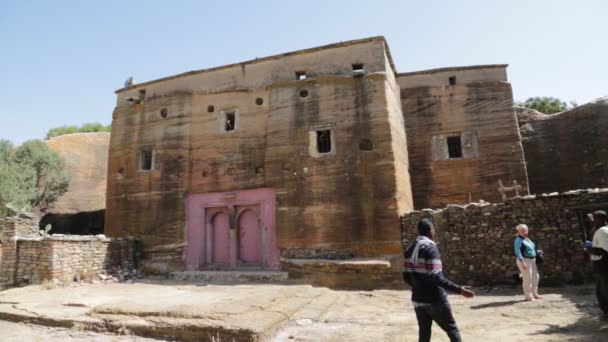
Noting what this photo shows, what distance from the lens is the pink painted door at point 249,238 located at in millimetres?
13945

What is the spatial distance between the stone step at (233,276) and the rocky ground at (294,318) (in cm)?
351

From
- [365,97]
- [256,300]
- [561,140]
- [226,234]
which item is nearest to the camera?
[256,300]

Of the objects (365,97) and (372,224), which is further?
(365,97)

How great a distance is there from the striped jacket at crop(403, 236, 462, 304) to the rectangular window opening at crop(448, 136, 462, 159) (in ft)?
38.7

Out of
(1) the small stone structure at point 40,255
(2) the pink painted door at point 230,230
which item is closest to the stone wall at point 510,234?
(2) the pink painted door at point 230,230

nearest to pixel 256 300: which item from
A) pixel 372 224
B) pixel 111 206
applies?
pixel 372 224

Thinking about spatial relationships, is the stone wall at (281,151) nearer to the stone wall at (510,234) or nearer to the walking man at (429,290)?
the stone wall at (510,234)

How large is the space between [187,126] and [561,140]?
54.8 ft

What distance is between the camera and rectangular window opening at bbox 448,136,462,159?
14837 millimetres

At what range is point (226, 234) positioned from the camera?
14.5 meters

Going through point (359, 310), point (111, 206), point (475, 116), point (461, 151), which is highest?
point (475, 116)

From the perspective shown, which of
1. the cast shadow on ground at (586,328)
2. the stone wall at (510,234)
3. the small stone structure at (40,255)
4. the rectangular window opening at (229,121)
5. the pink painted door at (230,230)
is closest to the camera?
the cast shadow on ground at (586,328)

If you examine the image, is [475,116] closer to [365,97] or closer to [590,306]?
[365,97]

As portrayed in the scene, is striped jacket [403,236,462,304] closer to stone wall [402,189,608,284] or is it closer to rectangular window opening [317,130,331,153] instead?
stone wall [402,189,608,284]
